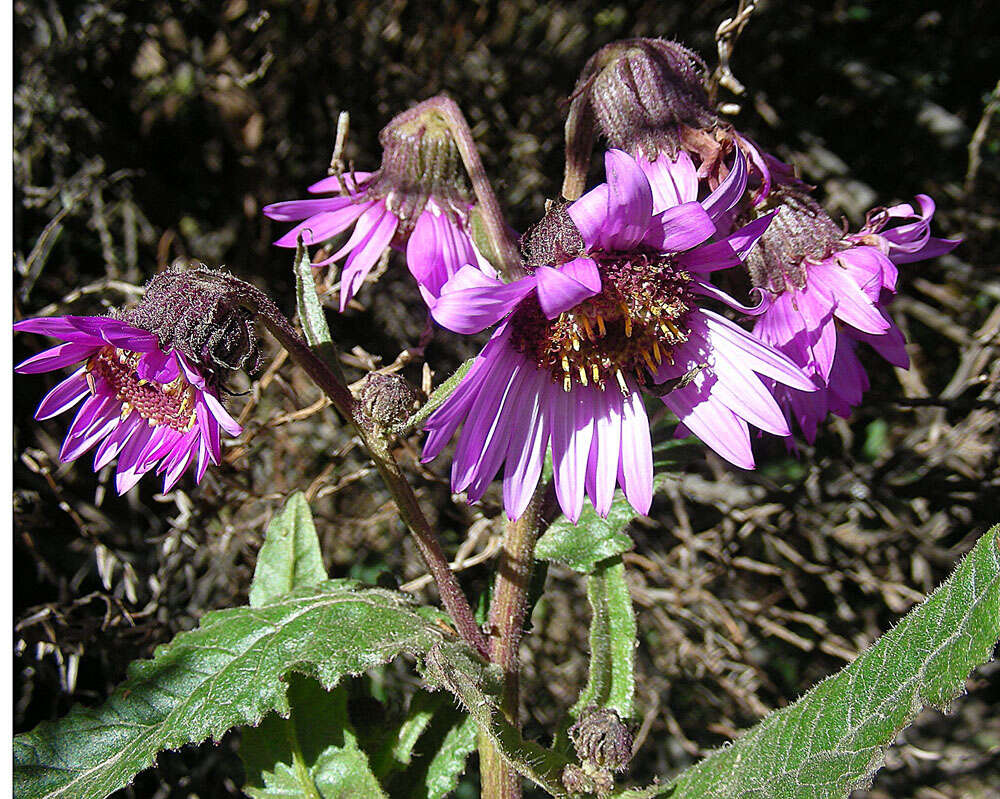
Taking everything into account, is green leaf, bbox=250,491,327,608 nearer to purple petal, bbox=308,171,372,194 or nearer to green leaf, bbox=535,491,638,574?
green leaf, bbox=535,491,638,574

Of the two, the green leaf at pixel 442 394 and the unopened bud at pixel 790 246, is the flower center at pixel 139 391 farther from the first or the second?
the unopened bud at pixel 790 246

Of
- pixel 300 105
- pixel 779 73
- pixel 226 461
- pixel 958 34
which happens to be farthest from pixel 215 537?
pixel 958 34

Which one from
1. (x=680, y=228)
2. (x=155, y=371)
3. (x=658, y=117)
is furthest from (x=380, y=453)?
(x=658, y=117)

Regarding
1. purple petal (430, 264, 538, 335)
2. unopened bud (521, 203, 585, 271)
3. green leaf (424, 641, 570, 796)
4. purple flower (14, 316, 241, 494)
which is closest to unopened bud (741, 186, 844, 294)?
unopened bud (521, 203, 585, 271)

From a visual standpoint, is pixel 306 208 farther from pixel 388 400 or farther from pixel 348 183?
pixel 388 400

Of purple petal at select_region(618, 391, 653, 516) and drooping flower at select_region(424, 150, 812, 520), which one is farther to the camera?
purple petal at select_region(618, 391, 653, 516)

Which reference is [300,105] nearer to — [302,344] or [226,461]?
[226,461]
